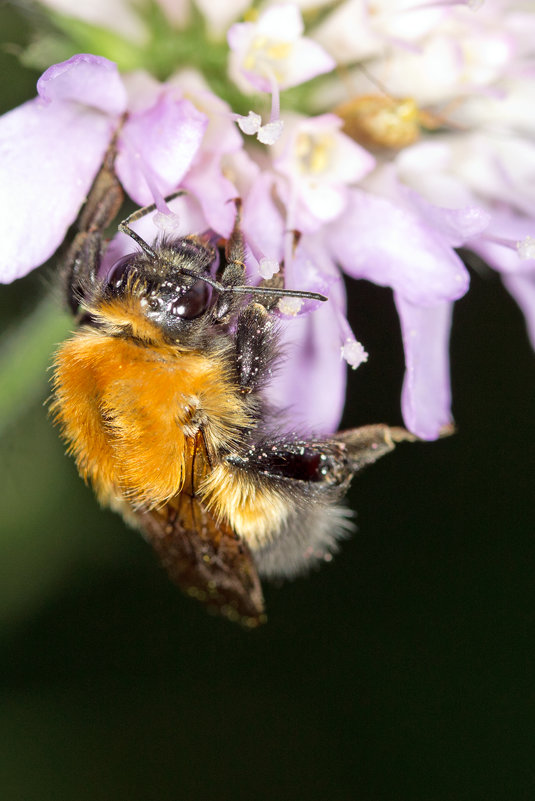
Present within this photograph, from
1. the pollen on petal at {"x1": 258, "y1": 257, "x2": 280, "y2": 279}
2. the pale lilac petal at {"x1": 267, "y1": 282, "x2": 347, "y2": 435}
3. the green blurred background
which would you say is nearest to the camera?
the pollen on petal at {"x1": 258, "y1": 257, "x2": 280, "y2": 279}

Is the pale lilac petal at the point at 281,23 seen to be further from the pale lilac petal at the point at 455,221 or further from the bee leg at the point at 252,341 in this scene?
the bee leg at the point at 252,341

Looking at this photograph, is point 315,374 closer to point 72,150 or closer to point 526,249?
point 526,249

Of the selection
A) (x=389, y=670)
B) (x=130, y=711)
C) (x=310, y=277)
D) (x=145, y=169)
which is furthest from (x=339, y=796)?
(x=145, y=169)

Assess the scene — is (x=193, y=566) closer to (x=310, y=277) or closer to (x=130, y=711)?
(x=310, y=277)

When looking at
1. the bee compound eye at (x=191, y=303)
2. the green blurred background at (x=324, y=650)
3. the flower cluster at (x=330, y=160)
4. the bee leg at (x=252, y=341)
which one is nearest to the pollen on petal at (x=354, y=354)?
the flower cluster at (x=330, y=160)

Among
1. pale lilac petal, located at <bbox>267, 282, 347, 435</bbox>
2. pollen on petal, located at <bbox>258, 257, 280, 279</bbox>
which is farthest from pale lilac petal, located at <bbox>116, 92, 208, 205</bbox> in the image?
pale lilac petal, located at <bbox>267, 282, 347, 435</bbox>

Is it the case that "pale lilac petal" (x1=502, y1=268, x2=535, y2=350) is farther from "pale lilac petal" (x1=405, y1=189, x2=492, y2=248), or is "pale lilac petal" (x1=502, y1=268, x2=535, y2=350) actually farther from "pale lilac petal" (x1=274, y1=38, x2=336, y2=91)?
"pale lilac petal" (x1=274, y1=38, x2=336, y2=91)

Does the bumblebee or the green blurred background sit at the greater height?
the bumblebee
